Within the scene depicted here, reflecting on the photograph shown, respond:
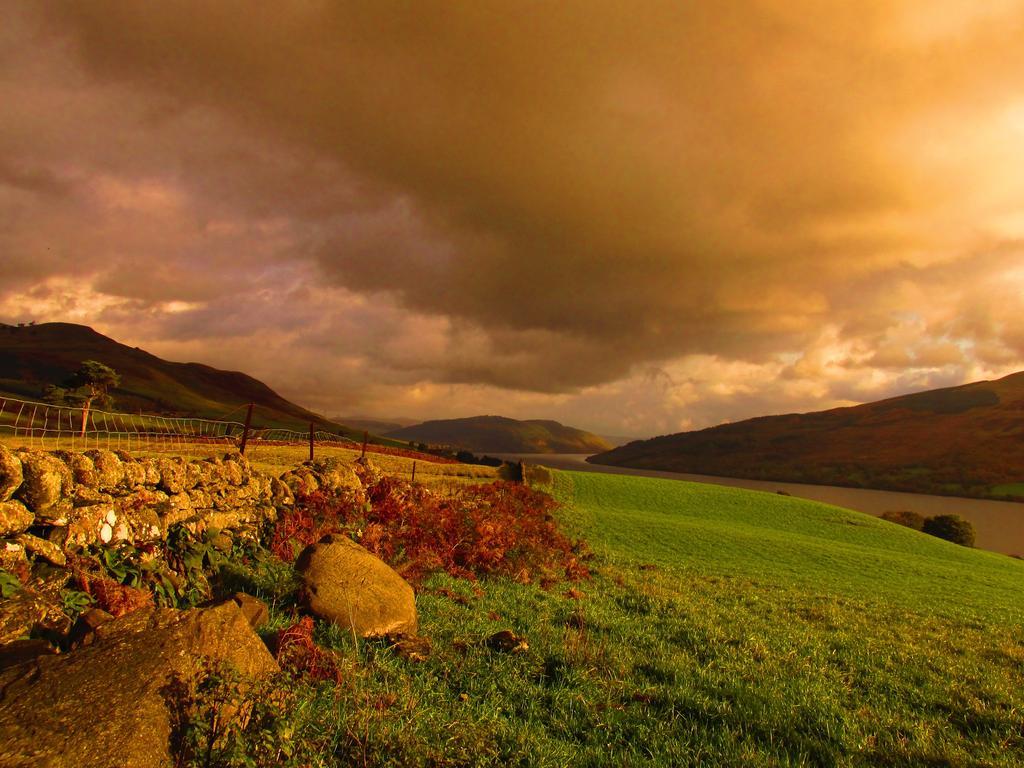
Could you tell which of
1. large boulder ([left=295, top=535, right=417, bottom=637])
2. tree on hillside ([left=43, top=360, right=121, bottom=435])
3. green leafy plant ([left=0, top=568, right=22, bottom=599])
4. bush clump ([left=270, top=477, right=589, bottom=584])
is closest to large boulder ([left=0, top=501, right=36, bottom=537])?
green leafy plant ([left=0, top=568, right=22, bottom=599])

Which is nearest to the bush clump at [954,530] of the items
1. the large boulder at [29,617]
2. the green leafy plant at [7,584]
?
the large boulder at [29,617]

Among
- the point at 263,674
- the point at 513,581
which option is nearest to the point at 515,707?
the point at 263,674

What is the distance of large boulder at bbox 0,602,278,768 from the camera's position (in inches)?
154

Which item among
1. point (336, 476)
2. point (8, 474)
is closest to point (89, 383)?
point (336, 476)

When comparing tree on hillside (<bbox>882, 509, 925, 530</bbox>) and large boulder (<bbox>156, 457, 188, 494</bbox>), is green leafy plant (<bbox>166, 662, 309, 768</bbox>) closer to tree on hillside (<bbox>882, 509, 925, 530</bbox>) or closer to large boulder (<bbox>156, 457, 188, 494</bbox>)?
large boulder (<bbox>156, 457, 188, 494</bbox>)

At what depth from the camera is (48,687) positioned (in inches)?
169

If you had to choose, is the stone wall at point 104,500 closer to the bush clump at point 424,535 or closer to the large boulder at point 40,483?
the large boulder at point 40,483

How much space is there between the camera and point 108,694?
4426 mm

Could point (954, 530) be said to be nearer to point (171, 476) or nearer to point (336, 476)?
point (336, 476)

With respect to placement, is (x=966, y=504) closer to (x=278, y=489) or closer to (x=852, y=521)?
(x=852, y=521)

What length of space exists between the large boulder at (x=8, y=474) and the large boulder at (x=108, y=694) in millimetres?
3559

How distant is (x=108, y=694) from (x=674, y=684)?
8.05m

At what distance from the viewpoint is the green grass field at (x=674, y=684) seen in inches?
238

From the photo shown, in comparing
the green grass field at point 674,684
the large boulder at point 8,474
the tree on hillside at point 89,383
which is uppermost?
the tree on hillside at point 89,383
